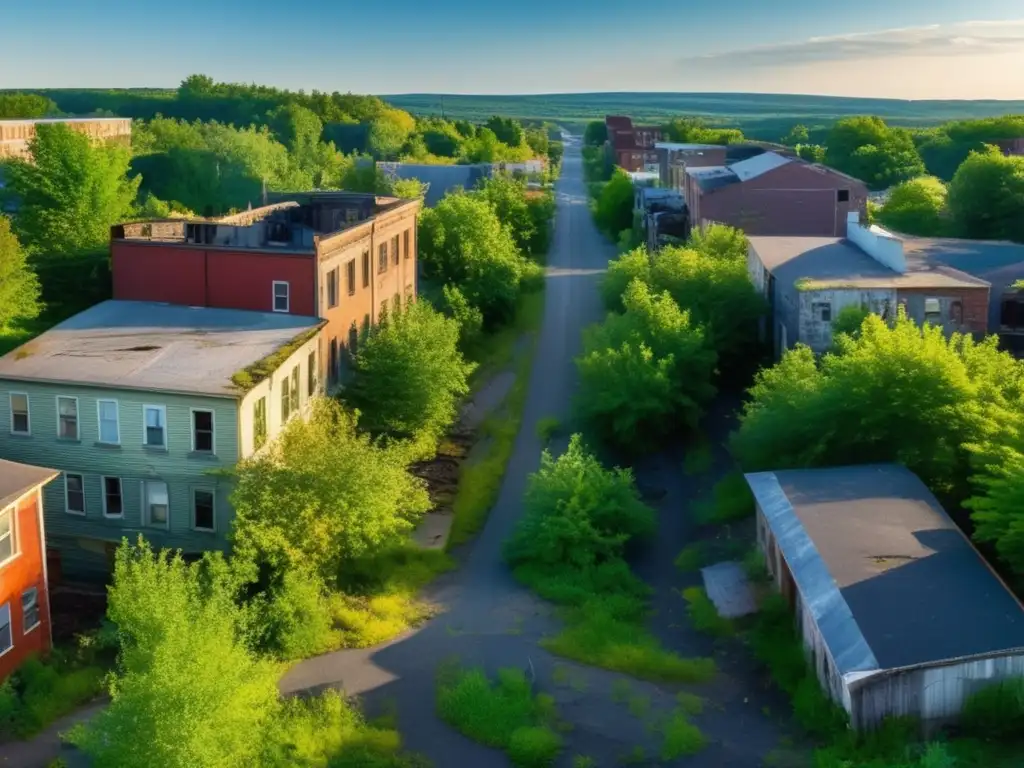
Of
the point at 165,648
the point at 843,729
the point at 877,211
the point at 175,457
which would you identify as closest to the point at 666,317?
the point at 175,457

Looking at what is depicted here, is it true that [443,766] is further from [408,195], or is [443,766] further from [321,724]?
[408,195]

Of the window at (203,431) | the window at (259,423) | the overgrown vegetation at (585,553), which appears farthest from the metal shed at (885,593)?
the window at (203,431)

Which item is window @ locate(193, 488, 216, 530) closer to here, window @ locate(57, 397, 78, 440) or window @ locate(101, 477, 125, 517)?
window @ locate(101, 477, 125, 517)

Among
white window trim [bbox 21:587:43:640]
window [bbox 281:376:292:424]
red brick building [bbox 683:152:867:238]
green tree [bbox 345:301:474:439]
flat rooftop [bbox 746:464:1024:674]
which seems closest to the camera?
flat rooftop [bbox 746:464:1024:674]

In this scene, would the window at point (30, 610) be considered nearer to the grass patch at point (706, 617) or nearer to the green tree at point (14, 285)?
the grass patch at point (706, 617)

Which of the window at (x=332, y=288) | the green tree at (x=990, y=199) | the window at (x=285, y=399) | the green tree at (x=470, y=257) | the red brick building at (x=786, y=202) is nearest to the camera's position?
the window at (x=285, y=399)

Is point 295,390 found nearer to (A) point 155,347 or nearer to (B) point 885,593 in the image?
(A) point 155,347

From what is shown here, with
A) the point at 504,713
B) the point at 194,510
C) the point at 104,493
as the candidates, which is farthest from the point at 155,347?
the point at 504,713

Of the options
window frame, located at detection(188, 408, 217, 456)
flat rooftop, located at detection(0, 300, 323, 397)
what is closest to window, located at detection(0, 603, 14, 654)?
window frame, located at detection(188, 408, 217, 456)
